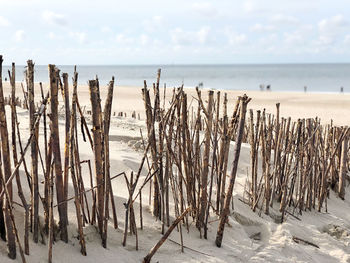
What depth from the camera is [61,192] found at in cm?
181

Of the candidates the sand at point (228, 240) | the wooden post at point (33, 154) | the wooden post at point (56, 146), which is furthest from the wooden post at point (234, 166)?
the wooden post at point (33, 154)

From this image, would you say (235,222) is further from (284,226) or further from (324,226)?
(324,226)

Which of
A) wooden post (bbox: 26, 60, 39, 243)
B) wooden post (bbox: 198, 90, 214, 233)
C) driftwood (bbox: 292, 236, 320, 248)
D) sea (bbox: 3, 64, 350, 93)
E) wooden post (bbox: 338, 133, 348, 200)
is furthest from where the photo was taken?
sea (bbox: 3, 64, 350, 93)

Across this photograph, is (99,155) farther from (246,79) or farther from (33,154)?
(246,79)

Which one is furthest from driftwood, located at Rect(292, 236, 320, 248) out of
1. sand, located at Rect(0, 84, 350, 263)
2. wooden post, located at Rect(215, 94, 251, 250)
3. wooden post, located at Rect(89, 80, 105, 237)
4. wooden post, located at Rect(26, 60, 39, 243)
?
wooden post, located at Rect(26, 60, 39, 243)

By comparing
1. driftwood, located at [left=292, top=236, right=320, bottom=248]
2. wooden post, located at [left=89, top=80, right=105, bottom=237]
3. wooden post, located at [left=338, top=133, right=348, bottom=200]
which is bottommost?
driftwood, located at [left=292, top=236, right=320, bottom=248]

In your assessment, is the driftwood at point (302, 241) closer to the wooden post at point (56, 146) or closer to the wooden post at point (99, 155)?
the wooden post at point (99, 155)

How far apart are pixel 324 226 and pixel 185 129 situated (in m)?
1.52

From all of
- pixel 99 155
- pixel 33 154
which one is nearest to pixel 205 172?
pixel 99 155

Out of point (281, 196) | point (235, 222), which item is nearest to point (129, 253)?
point (235, 222)

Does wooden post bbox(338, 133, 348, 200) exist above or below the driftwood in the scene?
above

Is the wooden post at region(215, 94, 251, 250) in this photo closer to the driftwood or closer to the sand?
the sand

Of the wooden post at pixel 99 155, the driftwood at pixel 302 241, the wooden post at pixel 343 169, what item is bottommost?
the driftwood at pixel 302 241

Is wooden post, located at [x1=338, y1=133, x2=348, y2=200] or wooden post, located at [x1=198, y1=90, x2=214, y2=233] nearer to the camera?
wooden post, located at [x1=198, y1=90, x2=214, y2=233]
